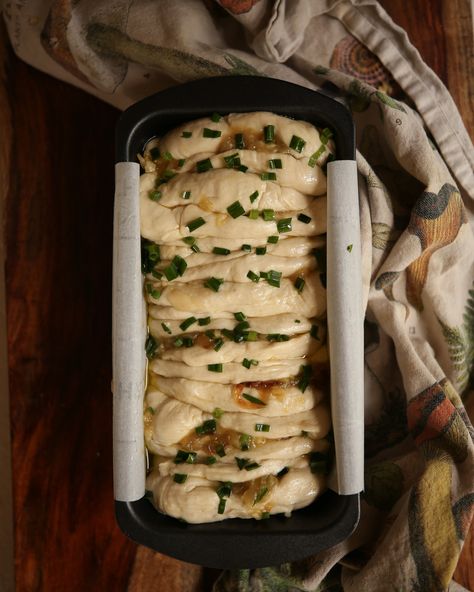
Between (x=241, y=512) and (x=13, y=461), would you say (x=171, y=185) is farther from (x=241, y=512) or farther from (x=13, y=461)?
(x=13, y=461)

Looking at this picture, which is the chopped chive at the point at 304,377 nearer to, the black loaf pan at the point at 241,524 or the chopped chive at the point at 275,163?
the black loaf pan at the point at 241,524

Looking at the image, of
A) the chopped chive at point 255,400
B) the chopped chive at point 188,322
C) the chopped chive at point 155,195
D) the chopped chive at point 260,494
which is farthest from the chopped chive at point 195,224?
the chopped chive at point 260,494

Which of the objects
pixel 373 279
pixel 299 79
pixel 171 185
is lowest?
pixel 373 279

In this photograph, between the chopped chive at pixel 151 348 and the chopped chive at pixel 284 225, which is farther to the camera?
the chopped chive at pixel 151 348

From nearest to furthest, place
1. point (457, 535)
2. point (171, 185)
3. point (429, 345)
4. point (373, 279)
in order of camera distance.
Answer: point (171, 185), point (457, 535), point (373, 279), point (429, 345)

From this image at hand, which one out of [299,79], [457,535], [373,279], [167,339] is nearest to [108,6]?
[299,79]

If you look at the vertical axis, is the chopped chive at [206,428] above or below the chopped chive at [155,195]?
below
